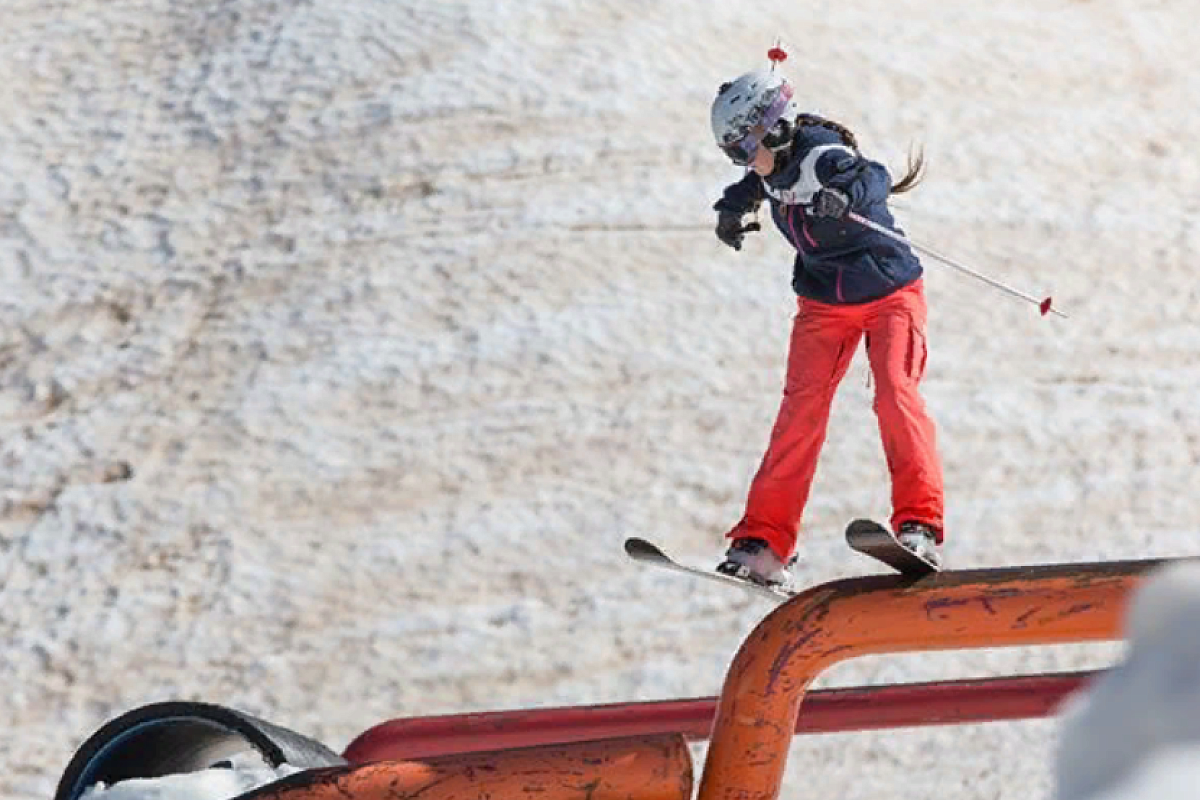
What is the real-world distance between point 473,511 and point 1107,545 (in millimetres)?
2638

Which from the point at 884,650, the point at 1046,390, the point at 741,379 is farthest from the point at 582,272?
the point at 884,650

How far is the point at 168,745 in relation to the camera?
3.57m

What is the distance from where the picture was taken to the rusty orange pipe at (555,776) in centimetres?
275

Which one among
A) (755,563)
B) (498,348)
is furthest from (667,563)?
(498,348)

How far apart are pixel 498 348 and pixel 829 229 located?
2.55 metres

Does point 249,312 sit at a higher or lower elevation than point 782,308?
lower

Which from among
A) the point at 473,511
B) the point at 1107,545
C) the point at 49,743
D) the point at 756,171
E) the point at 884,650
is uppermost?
the point at 884,650

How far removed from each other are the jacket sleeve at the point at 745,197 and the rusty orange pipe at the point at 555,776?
10.3ft

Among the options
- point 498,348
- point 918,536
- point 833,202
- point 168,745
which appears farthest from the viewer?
point 498,348

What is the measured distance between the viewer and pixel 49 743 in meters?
6.54

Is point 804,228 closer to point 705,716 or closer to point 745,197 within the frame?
point 745,197

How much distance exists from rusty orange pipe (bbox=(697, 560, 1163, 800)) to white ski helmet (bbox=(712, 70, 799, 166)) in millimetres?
2916

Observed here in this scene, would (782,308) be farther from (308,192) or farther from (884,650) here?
(884,650)

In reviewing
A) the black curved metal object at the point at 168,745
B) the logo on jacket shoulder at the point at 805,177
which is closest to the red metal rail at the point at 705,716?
the black curved metal object at the point at 168,745
